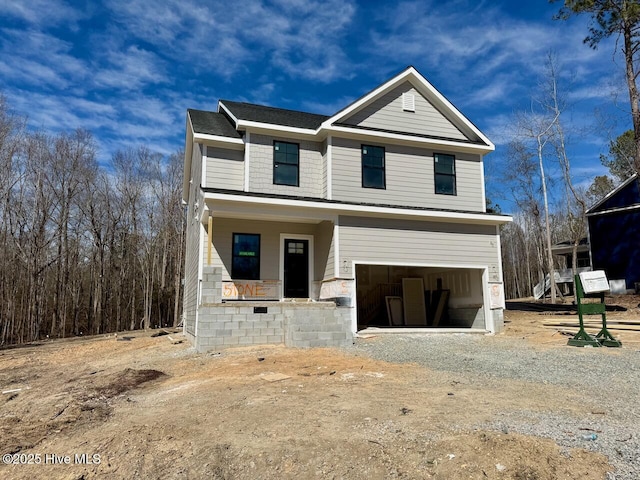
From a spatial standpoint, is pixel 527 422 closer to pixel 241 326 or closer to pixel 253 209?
pixel 241 326

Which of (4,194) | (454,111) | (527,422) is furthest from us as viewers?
(4,194)

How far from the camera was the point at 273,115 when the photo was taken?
15.2m

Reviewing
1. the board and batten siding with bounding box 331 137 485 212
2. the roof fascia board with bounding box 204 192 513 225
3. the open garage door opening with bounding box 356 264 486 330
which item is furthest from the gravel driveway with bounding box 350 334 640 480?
the board and batten siding with bounding box 331 137 485 212

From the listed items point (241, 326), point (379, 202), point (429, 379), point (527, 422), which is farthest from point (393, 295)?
point (527, 422)

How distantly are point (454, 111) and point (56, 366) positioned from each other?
1463 cm

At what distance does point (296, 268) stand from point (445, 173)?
6203mm

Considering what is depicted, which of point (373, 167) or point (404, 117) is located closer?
point (373, 167)

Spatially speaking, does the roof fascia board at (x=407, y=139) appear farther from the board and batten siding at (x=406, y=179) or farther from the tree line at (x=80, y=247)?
the tree line at (x=80, y=247)

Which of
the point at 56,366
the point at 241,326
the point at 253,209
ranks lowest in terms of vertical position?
the point at 56,366

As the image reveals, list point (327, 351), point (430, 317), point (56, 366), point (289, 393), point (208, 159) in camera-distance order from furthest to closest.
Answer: point (430, 317) → point (208, 159) → point (56, 366) → point (327, 351) → point (289, 393)

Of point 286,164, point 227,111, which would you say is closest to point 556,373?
point 286,164

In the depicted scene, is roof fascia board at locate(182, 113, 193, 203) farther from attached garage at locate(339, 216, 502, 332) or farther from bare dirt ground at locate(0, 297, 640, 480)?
bare dirt ground at locate(0, 297, 640, 480)

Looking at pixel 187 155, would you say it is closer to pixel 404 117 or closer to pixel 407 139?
pixel 404 117

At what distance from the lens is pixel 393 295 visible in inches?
684
